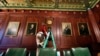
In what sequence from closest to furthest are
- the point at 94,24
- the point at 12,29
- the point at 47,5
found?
the point at 94,24, the point at 12,29, the point at 47,5

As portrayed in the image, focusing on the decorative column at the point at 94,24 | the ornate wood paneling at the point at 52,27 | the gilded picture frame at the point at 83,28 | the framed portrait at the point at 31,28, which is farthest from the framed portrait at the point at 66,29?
the framed portrait at the point at 31,28

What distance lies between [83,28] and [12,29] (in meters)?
3.35

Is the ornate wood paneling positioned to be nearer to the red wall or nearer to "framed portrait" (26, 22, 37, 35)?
the red wall

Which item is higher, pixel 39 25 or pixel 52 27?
pixel 39 25

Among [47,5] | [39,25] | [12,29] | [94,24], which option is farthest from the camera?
[47,5]

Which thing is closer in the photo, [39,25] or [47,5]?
[39,25]

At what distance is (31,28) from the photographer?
16.3 ft

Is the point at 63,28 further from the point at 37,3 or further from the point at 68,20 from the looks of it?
the point at 37,3

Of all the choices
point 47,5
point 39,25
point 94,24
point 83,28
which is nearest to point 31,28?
point 39,25

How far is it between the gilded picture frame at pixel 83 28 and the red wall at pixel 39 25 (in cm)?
14

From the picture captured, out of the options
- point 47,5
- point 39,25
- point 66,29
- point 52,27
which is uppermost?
point 47,5

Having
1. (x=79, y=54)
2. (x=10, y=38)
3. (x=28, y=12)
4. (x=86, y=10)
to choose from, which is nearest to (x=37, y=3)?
(x=28, y=12)

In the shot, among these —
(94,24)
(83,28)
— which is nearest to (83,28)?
(83,28)

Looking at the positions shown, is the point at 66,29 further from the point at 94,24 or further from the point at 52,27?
the point at 94,24
